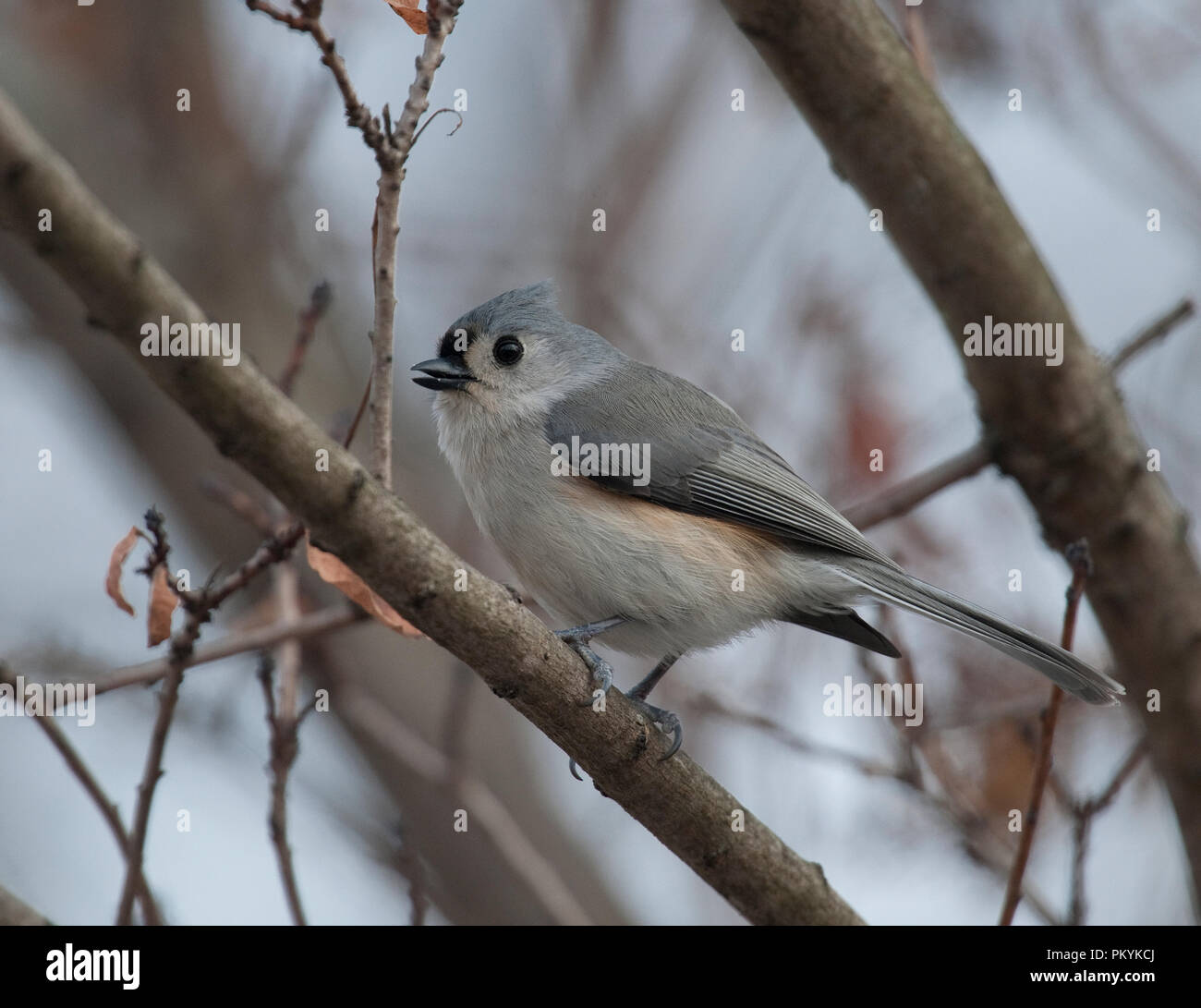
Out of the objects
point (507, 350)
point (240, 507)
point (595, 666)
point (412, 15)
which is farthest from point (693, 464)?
point (412, 15)

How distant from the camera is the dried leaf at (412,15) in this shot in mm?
1678

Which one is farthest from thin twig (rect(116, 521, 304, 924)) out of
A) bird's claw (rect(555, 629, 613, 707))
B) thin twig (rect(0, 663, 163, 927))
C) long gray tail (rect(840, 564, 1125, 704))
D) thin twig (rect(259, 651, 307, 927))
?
long gray tail (rect(840, 564, 1125, 704))

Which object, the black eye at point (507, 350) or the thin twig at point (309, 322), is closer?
the thin twig at point (309, 322)

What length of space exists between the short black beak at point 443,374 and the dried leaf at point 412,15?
109cm

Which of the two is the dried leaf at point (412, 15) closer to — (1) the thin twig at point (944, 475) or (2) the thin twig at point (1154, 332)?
(1) the thin twig at point (944, 475)

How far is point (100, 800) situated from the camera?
1.85m

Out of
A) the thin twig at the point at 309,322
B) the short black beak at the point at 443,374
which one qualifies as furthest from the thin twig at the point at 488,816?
the thin twig at the point at 309,322

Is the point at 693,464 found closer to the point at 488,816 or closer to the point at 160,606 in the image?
the point at 488,816

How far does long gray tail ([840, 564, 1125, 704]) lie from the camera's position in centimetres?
249

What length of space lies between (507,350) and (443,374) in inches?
7.3

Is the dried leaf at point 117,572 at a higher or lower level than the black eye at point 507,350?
lower
